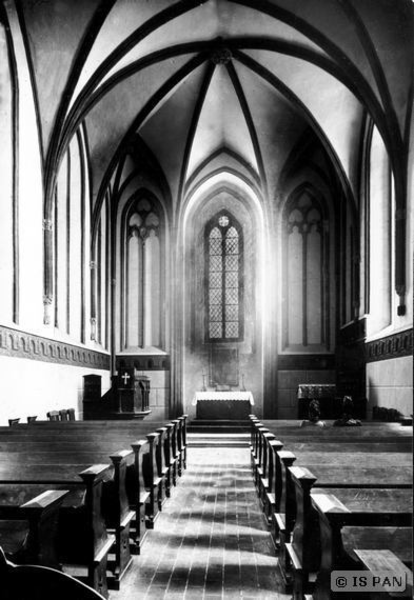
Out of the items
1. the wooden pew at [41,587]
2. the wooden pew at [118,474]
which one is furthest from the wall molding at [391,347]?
the wooden pew at [41,587]

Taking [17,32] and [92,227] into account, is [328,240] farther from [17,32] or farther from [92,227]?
[17,32]

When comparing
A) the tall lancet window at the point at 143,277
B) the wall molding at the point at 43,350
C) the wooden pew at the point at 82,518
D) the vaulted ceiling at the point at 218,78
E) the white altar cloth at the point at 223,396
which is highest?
the vaulted ceiling at the point at 218,78

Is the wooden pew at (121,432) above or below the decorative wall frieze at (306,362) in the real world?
below

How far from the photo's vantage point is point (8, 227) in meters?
9.98

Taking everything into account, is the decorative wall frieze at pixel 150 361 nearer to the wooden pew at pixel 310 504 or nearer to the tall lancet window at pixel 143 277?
the tall lancet window at pixel 143 277

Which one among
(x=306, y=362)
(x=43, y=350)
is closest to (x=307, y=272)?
(x=306, y=362)

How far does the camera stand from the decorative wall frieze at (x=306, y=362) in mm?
17312

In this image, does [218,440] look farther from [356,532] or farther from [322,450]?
[356,532]

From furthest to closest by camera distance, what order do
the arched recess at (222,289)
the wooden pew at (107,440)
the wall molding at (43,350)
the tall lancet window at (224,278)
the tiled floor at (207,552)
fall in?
the tall lancet window at (224,278) → the arched recess at (222,289) → the wall molding at (43,350) → the wooden pew at (107,440) → the tiled floor at (207,552)

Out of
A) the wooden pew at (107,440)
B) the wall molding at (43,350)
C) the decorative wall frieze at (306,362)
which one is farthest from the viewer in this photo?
the decorative wall frieze at (306,362)

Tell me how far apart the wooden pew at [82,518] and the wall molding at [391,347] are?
714cm

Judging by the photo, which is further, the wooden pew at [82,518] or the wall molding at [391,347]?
the wall molding at [391,347]

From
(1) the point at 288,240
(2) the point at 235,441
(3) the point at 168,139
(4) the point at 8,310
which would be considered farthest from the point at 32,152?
(1) the point at 288,240

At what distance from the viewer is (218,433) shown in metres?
14.9
